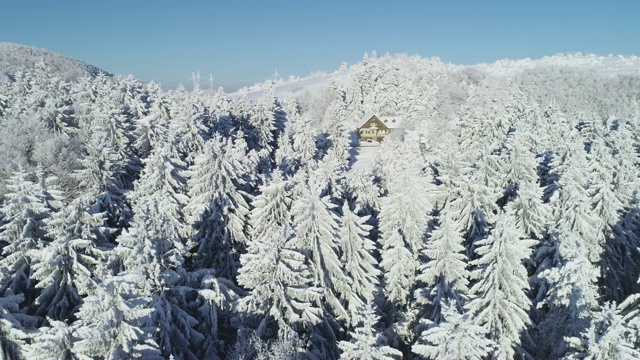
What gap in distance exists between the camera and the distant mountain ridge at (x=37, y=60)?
423 ft

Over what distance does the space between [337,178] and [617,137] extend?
32573mm

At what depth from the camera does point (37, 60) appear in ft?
459

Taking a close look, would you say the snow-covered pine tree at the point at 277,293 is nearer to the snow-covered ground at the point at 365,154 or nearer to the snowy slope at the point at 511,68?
the snow-covered ground at the point at 365,154

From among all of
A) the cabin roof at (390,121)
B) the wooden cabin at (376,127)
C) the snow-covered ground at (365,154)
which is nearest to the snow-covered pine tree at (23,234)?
the snow-covered ground at (365,154)

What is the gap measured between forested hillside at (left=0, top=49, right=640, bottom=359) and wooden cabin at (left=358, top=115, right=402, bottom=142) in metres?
43.7

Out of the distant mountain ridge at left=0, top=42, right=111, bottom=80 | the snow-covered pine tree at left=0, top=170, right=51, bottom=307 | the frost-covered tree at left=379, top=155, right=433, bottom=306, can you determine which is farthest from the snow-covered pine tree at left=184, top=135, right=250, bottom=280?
the distant mountain ridge at left=0, top=42, right=111, bottom=80

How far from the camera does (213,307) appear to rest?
21703 millimetres

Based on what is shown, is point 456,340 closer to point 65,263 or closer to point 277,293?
point 277,293

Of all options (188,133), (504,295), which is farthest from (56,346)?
(188,133)

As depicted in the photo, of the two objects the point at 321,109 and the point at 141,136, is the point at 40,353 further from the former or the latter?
the point at 321,109

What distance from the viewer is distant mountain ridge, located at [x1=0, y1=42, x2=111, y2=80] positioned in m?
129

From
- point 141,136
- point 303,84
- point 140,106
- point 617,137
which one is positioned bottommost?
point 617,137

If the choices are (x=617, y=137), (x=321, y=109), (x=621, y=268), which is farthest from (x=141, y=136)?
(x=321, y=109)

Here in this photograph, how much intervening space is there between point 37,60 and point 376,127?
121m
